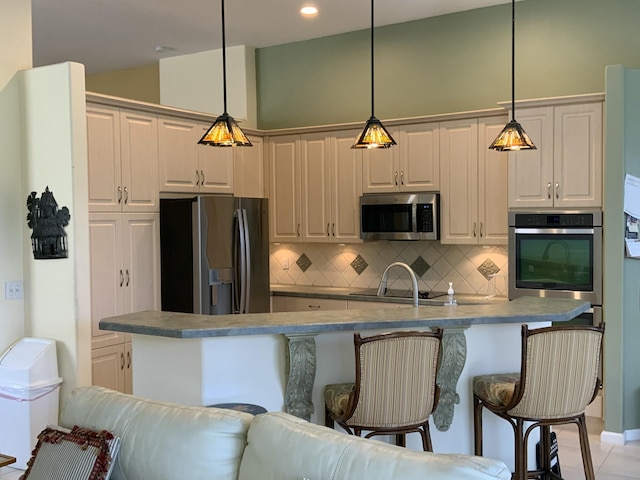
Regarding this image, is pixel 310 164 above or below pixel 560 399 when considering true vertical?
above

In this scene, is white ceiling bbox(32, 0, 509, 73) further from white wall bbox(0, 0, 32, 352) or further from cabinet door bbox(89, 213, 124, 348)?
cabinet door bbox(89, 213, 124, 348)

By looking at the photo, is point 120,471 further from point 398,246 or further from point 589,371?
point 398,246

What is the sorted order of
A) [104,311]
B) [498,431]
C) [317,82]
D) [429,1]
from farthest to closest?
[317,82]
[429,1]
[104,311]
[498,431]

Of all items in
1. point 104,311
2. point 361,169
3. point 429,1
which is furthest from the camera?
point 361,169

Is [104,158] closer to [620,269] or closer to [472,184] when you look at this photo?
[472,184]

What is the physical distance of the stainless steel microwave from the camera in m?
5.70

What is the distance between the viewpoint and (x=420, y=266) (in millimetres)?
6152

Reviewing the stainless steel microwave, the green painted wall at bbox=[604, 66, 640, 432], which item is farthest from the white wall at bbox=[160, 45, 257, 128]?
the green painted wall at bbox=[604, 66, 640, 432]

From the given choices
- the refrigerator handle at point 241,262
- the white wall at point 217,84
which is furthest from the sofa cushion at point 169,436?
the white wall at point 217,84

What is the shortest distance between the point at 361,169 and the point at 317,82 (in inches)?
44.8

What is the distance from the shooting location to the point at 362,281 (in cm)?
646

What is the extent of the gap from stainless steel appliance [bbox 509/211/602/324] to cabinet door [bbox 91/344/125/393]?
9.84 ft

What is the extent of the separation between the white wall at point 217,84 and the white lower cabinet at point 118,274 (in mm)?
1867

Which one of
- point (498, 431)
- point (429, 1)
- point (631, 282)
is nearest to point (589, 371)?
point (498, 431)
